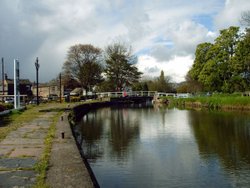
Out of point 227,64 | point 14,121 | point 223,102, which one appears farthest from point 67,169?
point 227,64

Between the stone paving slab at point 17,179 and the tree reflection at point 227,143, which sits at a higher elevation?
the stone paving slab at point 17,179

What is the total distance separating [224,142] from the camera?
15203mm

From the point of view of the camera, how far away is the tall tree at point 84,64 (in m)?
65.6

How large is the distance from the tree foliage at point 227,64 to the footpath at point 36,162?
109 ft

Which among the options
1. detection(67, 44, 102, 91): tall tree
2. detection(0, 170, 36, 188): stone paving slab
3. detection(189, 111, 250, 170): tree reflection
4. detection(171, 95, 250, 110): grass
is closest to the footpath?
detection(0, 170, 36, 188): stone paving slab

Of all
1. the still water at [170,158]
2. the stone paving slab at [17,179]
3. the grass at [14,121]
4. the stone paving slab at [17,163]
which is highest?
the grass at [14,121]

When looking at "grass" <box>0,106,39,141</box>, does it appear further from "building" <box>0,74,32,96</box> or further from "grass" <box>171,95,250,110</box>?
"building" <box>0,74,32,96</box>

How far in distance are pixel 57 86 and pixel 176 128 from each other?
66.2 metres

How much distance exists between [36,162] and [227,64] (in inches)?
1523

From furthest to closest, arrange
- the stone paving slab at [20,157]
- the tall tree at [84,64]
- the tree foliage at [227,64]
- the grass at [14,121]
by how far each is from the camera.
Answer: the tall tree at [84,64]
the tree foliage at [227,64]
the grass at [14,121]
the stone paving slab at [20,157]

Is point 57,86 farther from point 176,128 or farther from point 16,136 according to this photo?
point 16,136

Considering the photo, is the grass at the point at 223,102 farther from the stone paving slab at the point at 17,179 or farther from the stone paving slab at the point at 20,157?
the stone paving slab at the point at 17,179

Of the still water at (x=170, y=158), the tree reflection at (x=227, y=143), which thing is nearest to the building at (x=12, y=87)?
the still water at (x=170, y=158)

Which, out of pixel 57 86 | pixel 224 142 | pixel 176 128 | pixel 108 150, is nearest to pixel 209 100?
pixel 176 128
